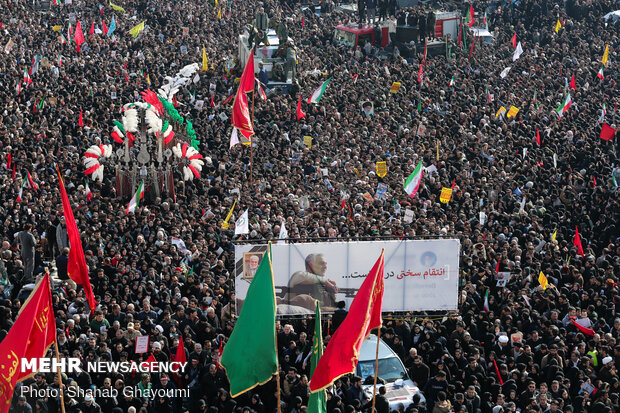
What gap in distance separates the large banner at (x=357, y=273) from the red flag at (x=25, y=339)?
4.78m

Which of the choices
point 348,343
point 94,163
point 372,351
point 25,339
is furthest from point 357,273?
point 94,163

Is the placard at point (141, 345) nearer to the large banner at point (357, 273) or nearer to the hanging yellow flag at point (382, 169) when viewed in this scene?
the large banner at point (357, 273)

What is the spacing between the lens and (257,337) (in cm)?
1212

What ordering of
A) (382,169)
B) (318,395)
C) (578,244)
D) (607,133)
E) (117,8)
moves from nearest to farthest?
(318,395)
(578,244)
(382,169)
(607,133)
(117,8)

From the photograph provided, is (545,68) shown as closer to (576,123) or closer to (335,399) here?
(576,123)

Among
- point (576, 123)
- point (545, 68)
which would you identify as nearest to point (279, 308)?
point (576, 123)

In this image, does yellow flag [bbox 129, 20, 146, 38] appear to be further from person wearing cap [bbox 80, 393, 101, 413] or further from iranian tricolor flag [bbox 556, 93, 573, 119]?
person wearing cap [bbox 80, 393, 101, 413]

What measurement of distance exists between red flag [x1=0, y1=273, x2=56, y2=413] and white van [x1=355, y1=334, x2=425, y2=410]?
4.74 meters

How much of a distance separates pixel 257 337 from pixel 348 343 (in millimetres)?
1039

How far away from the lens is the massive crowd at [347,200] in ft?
48.4

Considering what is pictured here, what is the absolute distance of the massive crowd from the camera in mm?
14750

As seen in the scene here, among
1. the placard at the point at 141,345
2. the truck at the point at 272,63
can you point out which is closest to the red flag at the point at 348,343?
the placard at the point at 141,345

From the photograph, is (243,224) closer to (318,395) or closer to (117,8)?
(318,395)

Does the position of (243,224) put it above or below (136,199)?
above
